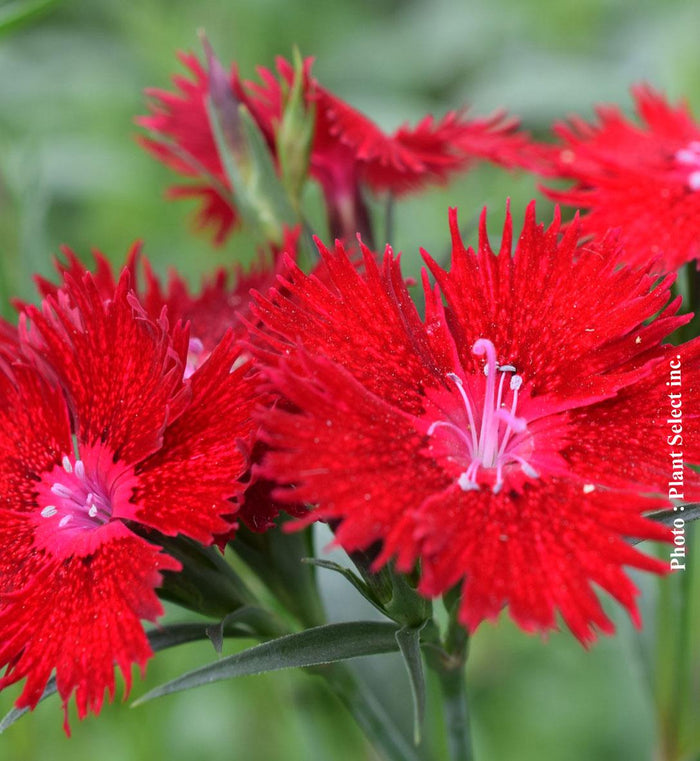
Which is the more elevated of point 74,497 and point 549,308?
point 549,308

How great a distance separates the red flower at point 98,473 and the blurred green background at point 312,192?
0.35 m

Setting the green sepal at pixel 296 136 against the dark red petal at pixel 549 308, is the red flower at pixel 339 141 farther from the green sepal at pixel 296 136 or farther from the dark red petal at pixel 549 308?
the dark red petal at pixel 549 308

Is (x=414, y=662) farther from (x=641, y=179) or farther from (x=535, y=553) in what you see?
Answer: (x=641, y=179)

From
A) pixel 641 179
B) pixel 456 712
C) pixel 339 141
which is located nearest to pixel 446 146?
pixel 339 141

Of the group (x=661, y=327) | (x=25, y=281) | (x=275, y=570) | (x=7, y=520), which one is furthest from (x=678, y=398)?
(x=25, y=281)

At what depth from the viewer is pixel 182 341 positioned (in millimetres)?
720

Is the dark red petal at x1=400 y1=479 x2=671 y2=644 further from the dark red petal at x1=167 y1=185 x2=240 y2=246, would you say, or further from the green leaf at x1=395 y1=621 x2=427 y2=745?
the dark red petal at x1=167 y1=185 x2=240 y2=246

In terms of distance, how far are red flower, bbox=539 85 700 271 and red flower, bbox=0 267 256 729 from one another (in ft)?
1.24

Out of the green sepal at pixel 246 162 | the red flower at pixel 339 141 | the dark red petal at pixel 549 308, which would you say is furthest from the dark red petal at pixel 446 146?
the dark red petal at pixel 549 308

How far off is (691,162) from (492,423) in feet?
1.42

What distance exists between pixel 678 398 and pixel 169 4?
2.18 meters

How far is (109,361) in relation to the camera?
76 cm

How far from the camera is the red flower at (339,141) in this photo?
0.99 meters

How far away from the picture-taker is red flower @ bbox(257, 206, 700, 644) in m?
0.60
